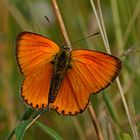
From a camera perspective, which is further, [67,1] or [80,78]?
[67,1]

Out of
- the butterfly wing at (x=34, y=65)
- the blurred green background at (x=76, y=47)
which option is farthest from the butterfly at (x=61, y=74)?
the blurred green background at (x=76, y=47)

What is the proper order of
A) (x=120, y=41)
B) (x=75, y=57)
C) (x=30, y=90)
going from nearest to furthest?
(x=30, y=90), (x=75, y=57), (x=120, y=41)

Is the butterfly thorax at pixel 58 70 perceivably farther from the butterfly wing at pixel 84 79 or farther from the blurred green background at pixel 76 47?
Result: the blurred green background at pixel 76 47

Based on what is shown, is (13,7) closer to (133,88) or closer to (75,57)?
(133,88)

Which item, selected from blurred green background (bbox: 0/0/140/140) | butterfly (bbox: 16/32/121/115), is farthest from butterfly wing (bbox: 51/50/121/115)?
blurred green background (bbox: 0/0/140/140)

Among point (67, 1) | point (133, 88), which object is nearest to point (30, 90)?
point (133, 88)

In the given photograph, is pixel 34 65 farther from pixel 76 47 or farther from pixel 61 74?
pixel 76 47

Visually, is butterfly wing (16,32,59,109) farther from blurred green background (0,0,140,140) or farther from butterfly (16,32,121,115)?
blurred green background (0,0,140,140)

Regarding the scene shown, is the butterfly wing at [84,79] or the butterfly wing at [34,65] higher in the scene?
the butterfly wing at [34,65]
